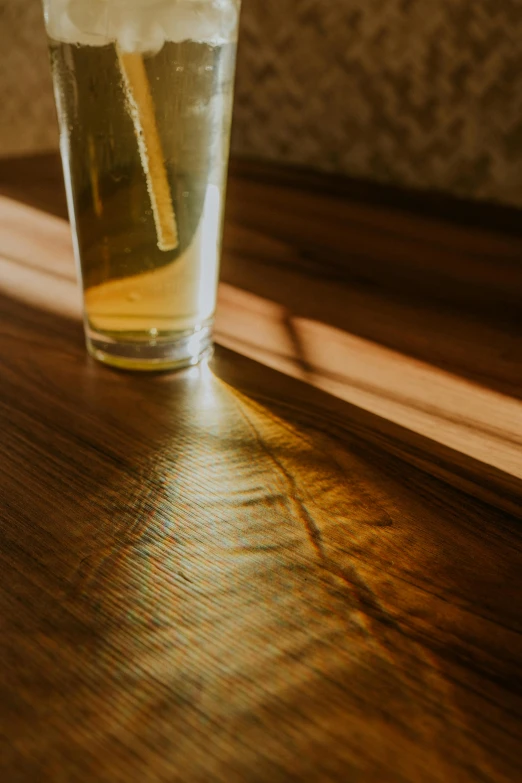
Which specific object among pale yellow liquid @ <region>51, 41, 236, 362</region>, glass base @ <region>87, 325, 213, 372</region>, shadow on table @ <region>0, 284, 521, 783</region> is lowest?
shadow on table @ <region>0, 284, 521, 783</region>

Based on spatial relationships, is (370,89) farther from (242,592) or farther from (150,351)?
(242,592)

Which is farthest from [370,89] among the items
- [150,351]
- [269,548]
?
[269,548]

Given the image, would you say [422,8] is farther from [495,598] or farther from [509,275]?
[495,598]

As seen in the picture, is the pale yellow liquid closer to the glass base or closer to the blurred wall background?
the glass base

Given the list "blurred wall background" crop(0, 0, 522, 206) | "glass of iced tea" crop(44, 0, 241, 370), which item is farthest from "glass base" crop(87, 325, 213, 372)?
"blurred wall background" crop(0, 0, 522, 206)

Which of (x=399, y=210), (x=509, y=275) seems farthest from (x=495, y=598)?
(x=399, y=210)
